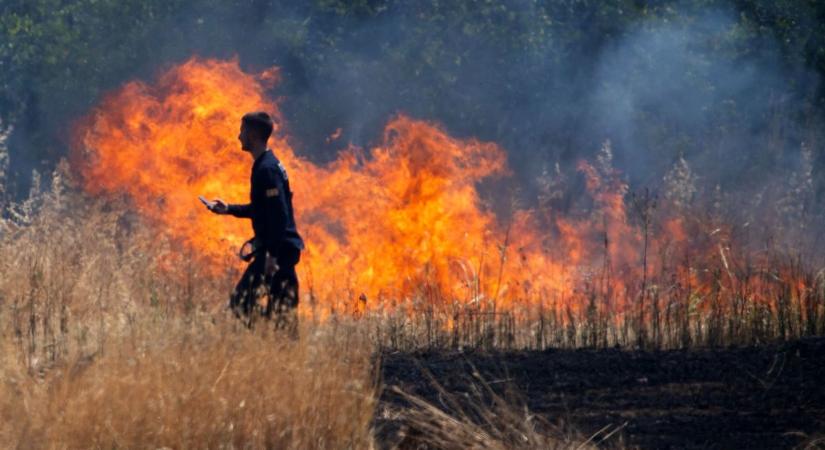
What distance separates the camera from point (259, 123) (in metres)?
7.70

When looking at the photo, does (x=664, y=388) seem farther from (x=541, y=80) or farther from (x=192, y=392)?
(x=541, y=80)

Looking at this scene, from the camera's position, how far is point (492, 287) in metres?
12.9

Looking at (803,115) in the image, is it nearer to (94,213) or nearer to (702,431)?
(94,213)

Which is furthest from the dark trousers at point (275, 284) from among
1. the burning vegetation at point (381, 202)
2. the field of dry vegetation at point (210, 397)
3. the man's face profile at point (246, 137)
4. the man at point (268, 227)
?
the burning vegetation at point (381, 202)

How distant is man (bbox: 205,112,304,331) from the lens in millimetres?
7547

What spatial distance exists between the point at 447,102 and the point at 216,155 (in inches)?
129

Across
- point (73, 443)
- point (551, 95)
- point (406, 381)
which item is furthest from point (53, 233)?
point (551, 95)

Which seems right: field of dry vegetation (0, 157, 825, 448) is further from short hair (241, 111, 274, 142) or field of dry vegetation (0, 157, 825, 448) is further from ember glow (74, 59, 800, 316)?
ember glow (74, 59, 800, 316)

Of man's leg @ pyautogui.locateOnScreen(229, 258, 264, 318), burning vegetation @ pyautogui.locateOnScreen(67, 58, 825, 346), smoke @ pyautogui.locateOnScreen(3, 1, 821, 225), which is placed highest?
smoke @ pyautogui.locateOnScreen(3, 1, 821, 225)

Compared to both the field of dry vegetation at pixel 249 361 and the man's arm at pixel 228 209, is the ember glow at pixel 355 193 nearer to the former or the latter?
the field of dry vegetation at pixel 249 361

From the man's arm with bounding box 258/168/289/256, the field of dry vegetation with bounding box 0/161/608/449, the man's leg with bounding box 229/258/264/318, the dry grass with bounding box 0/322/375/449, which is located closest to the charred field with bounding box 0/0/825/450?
the man's arm with bounding box 258/168/289/256

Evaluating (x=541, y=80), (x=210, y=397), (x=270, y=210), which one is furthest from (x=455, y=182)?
(x=210, y=397)

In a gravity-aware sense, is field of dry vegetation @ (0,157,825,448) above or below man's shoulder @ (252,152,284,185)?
below

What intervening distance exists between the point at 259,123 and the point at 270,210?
0.58 meters
